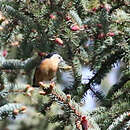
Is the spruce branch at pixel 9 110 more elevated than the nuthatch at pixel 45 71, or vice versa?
the nuthatch at pixel 45 71

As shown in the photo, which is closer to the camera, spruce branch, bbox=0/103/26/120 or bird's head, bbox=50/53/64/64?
spruce branch, bbox=0/103/26/120

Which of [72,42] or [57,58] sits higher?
[72,42]

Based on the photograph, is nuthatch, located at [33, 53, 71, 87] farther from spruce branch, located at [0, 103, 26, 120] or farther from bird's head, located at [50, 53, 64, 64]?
spruce branch, located at [0, 103, 26, 120]

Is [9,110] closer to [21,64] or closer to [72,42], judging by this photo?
[21,64]

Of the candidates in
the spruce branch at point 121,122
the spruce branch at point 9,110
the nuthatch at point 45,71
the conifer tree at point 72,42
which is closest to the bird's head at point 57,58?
the conifer tree at point 72,42

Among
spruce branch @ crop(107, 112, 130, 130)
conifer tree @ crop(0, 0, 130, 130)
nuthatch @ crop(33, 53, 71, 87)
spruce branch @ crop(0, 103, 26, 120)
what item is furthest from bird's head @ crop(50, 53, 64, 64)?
spruce branch @ crop(107, 112, 130, 130)

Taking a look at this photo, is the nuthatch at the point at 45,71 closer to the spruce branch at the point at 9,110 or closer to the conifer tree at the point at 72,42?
the conifer tree at the point at 72,42

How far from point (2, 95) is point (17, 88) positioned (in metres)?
0.09

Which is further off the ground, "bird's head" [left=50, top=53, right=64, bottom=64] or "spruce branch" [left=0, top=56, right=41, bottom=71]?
"bird's head" [left=50, top=53, right=64, bottom=64]

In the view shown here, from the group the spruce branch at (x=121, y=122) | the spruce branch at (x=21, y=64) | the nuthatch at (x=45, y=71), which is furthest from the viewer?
the nuthatch at (x=45, y=71)

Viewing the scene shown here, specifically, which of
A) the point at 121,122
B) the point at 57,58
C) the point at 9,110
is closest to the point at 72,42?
the point at 57,58

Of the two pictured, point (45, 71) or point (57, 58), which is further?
point (45, 71)

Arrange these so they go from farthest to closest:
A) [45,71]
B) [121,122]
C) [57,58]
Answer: [45,71], [57,58], [121,122]

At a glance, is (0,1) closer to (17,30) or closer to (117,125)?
(17,30)
